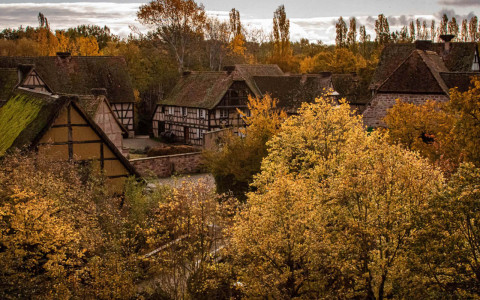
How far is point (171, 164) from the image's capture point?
1421 inches

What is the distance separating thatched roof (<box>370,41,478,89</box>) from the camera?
46500mm

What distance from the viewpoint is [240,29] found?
85625 mm

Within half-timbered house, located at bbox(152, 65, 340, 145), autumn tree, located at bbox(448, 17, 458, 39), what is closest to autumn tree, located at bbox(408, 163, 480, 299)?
half-timbered house, located at bbox(152, 65, 340, 145)

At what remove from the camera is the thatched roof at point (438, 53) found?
4650 cm

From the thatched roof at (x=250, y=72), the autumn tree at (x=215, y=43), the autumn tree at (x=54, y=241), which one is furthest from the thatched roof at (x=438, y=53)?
the autumn tree at (x=54, y=241)

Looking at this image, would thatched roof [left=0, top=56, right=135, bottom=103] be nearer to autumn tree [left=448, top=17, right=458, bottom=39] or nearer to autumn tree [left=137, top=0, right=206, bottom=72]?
autumn tree [left=137, top=0, right=206, bottom=72]

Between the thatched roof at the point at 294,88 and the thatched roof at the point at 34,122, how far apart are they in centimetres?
3055

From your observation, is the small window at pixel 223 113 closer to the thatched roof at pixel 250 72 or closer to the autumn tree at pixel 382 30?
the thatched roof at pixel 250 72

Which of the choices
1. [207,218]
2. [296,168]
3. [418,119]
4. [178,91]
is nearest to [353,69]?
[178,91]

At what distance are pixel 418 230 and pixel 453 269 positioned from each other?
1.28m

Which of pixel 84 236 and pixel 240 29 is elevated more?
pixel 240 29

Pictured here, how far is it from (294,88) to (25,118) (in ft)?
112

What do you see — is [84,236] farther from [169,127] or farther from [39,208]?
[169,127]

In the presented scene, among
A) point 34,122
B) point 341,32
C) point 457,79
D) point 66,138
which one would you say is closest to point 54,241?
point 66,138
